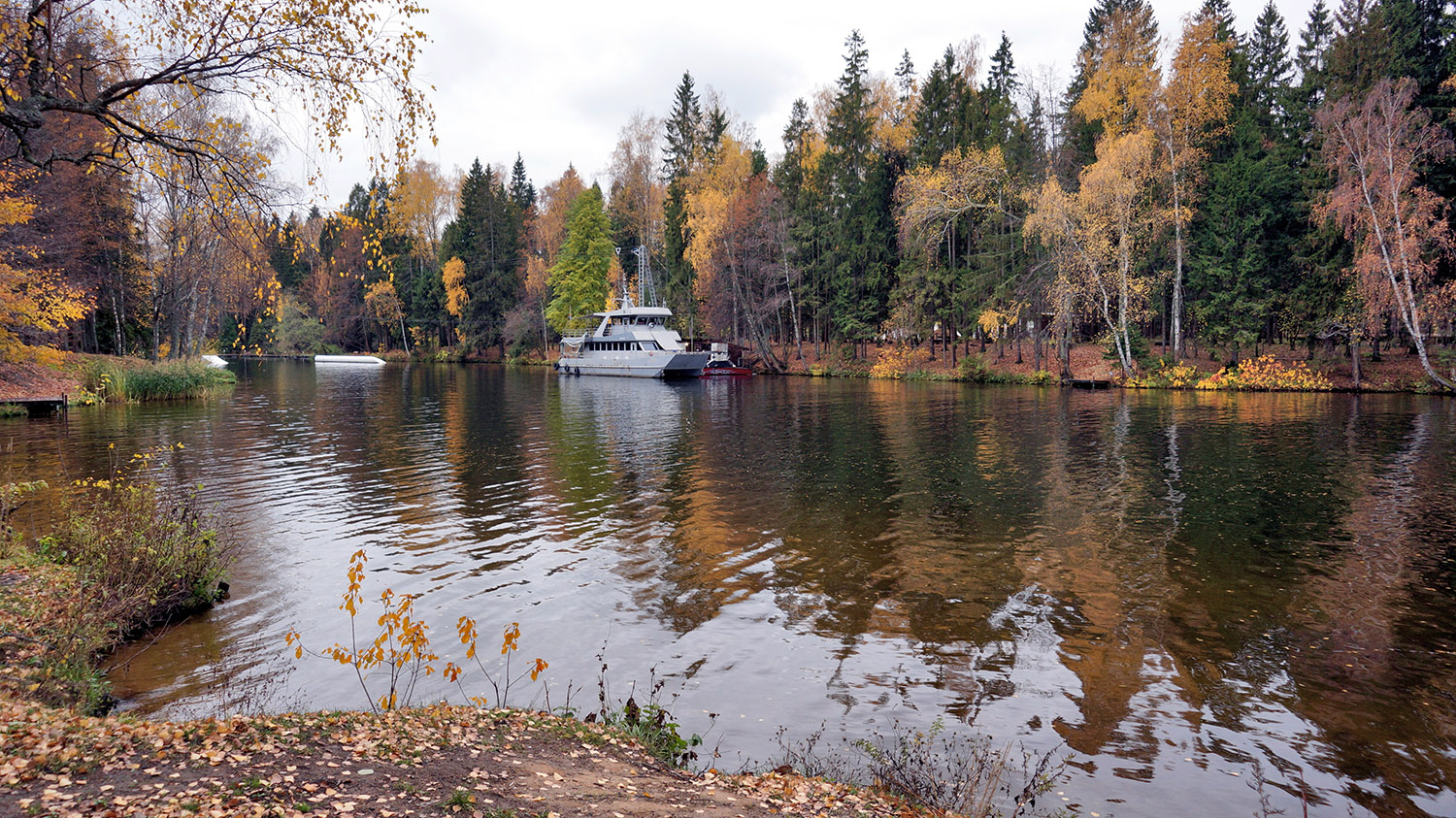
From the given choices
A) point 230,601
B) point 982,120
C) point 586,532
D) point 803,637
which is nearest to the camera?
point 803,637

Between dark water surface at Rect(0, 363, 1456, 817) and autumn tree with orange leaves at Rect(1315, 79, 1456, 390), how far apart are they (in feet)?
44.8

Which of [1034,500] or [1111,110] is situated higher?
[1111,110]

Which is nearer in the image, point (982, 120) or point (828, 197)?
point (982, 120)

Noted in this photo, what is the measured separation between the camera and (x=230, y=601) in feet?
30.5

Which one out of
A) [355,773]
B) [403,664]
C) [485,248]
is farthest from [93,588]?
[485,248]

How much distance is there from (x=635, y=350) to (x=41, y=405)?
35.9 m

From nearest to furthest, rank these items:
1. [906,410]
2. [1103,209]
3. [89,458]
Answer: [89,458]
[906,410]
[1103,209]

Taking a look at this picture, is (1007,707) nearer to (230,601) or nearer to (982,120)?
(230,601)

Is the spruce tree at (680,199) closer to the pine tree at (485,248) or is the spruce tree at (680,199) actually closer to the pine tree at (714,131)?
the pine tree at (714,131)

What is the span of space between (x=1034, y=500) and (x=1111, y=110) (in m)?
34.4

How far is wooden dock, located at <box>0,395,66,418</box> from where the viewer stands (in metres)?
24.9

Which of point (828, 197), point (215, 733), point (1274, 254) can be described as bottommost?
point (215, 733)

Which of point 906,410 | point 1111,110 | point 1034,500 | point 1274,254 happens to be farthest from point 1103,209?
point 1034,500

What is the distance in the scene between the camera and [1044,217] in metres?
39.1
